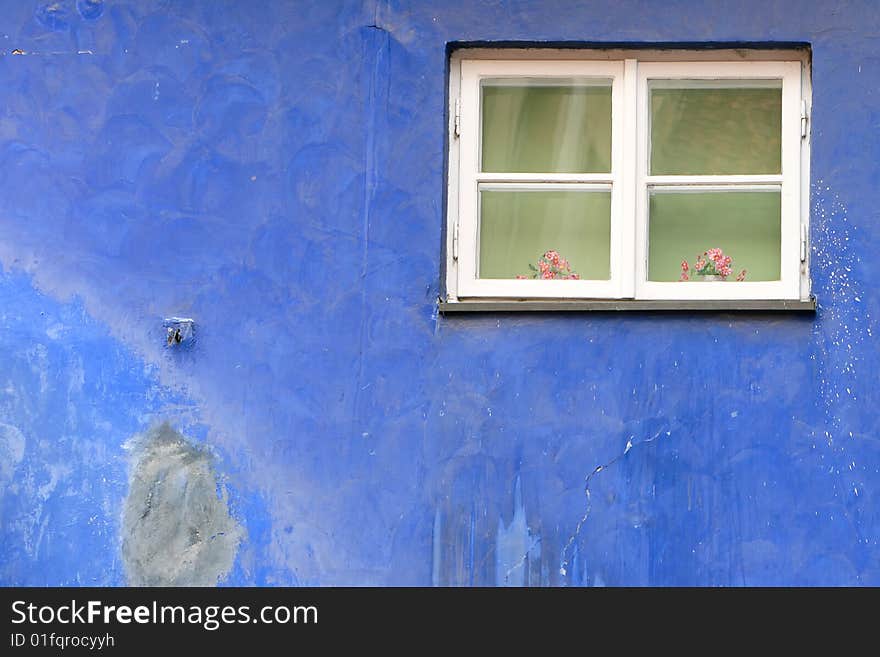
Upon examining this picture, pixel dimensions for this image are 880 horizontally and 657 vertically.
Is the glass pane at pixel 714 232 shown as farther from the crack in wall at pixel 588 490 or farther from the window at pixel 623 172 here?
the crack in wall at pixel 588 490

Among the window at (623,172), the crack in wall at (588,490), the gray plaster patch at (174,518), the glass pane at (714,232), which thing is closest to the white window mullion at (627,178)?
the window at (623,172)

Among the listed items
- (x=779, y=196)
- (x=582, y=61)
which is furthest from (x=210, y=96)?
(x=779, y=196)

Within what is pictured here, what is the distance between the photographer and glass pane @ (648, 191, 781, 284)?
18.9ft

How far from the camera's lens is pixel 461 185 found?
228 inches

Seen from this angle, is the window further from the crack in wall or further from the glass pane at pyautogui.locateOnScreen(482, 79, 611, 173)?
the crack in wall

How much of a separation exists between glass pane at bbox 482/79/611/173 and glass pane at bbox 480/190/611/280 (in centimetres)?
13

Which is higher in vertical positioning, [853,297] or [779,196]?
[779,196]

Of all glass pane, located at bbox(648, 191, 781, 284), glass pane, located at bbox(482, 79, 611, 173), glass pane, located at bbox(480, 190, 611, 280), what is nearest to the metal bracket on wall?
glass pane, located at bbox(480, 190, 611, 280)

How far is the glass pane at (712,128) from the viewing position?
5812mm

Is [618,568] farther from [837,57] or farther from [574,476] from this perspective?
[837,57]

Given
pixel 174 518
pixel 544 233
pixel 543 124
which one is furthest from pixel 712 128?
pixel 174 518

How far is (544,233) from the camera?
5.82m

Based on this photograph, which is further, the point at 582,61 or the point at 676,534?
the point at 582,61

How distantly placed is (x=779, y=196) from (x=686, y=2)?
87 cm
